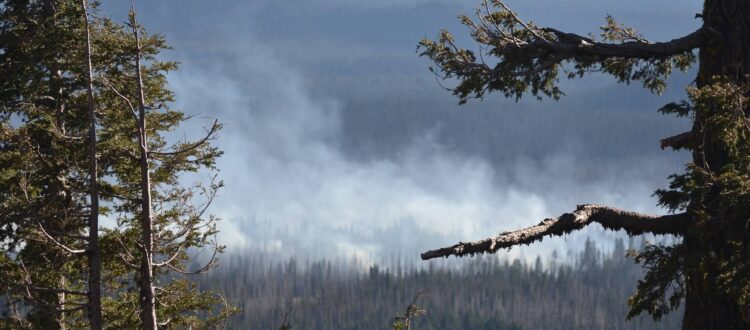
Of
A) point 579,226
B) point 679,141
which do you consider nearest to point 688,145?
point 679,141

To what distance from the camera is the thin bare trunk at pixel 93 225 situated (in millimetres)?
16750

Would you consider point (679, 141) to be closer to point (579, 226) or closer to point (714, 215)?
point (714, 215)

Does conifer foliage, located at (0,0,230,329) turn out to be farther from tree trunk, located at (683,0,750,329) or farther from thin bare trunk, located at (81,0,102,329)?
tree trunk, located at (683,0,750,329)

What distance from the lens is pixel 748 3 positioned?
34.0ft

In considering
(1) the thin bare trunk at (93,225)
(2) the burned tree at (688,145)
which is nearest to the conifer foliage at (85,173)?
(1) the thin bare trunk at (93,225)

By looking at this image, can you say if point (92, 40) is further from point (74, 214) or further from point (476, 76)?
point (476, 76)

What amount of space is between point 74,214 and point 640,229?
37.0ft

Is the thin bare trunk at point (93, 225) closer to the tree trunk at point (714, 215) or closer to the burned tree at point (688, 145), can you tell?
the burned tree at point (688, 145)

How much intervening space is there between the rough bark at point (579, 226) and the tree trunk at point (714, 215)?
0.91 ft

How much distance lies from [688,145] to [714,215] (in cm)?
128

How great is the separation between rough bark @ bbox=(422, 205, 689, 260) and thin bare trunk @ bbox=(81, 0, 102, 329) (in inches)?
414

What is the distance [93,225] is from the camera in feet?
56.3

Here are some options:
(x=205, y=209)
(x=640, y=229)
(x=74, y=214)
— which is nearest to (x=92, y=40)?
(x=74, y=214)

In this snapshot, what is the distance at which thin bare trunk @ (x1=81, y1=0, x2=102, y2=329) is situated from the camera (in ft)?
55.0
